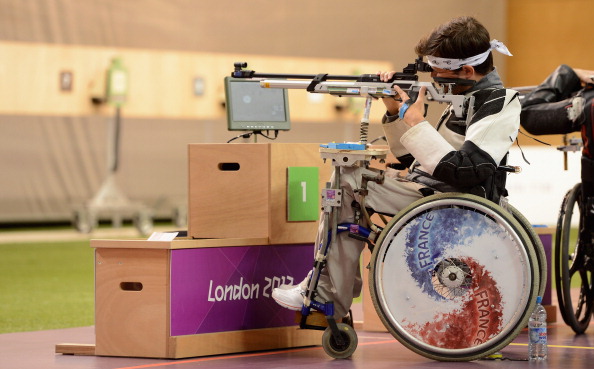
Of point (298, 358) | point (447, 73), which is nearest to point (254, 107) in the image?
point (447, 73)

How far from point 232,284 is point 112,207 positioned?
6.34 meters

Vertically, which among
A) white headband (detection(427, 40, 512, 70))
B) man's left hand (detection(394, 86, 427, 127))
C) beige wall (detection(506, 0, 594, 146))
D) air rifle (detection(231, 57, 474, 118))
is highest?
beige wall (detection(506, 0, 594, 146))

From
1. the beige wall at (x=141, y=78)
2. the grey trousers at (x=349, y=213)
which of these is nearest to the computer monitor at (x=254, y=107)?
the grey trousers at (x=349, y=213)

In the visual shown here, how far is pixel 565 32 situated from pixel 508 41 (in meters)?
0.80

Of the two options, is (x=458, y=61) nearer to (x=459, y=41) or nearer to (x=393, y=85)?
(x=459, y=41)

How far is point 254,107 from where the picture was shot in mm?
4473

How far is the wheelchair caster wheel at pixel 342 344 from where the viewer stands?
3.55m

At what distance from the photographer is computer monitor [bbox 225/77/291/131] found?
4410 millimetres

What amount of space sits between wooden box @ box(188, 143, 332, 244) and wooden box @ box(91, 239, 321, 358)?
9 centimetres

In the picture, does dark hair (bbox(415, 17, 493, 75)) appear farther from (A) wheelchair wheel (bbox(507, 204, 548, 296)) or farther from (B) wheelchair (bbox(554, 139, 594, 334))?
(B) wheelchair (bbox(554, 139, 594, 334))

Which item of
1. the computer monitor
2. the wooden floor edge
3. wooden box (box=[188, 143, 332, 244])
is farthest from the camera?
the computer monitor

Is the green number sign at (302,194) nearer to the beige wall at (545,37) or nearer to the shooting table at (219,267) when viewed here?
the shooting table at (219,267)

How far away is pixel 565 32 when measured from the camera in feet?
45.4

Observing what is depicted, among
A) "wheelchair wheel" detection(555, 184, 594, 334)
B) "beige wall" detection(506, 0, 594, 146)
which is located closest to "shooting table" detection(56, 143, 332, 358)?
"wheelchair wheel" detection(555, 184, 594, 334)
